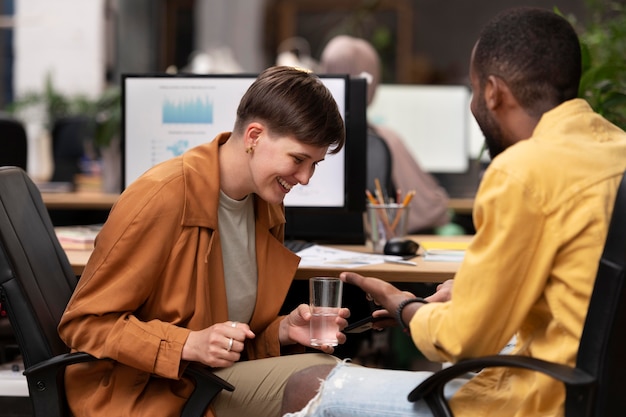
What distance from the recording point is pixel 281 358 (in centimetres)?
203

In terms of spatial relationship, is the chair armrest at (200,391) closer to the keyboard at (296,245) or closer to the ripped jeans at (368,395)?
the ripped jeans at (368,395)

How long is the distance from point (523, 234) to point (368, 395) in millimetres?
412

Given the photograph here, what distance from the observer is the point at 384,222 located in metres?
2.79

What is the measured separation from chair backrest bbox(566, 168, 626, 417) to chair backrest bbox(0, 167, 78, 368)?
3.38 feet

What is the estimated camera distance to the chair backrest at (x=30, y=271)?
189cm

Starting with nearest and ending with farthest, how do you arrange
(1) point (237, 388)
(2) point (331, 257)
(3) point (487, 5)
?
(1) point (237, 388), (2) point (331, 257), (3) point (487, 5)

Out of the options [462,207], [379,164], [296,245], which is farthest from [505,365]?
[462,207]

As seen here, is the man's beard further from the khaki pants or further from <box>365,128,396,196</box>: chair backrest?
<box>365,128,396,196</box>: chair backrest

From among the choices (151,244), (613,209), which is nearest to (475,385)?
(613,209)

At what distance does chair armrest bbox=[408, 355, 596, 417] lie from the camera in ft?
4.78

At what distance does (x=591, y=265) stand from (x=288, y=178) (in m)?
0.68

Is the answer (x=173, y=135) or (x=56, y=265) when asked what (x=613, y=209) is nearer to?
(x=56, y=265)

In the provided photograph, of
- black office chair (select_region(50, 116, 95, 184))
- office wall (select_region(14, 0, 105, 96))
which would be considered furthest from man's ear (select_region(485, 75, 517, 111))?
office wall (select_region(14, 0, 105, 96))

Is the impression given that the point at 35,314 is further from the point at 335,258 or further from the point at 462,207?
the point at 462,207
